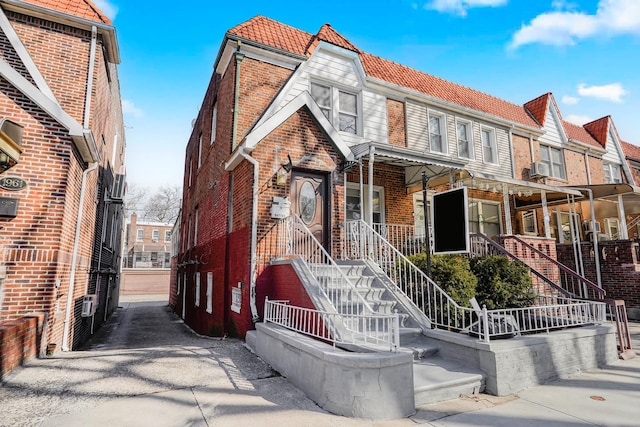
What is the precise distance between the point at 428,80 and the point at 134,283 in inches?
1236

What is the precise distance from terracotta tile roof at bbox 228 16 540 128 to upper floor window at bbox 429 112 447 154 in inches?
34.7

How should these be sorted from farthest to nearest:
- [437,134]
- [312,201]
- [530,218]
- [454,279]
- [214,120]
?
1. [530,218]
2. [437,134]
3. [214,120]
4. [312,201]
5. [454,279]

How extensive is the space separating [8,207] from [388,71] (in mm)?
12243

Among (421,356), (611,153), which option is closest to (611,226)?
(611,153)

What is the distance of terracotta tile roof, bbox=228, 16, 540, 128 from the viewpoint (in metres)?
10.5

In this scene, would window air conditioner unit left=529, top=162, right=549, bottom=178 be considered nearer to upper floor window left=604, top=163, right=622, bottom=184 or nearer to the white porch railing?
upper floor window left=604, top=163, right=622, bottom=184

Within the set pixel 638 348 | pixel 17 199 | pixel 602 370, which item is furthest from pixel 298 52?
pixel 638 348

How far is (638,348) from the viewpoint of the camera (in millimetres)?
7082

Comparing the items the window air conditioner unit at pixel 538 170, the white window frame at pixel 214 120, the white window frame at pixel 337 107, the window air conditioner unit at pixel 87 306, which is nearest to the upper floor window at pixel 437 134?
the white window frame at pixel 337 107

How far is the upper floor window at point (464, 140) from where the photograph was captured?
539 inches

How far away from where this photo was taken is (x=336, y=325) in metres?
4.96

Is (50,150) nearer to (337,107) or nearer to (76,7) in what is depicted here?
(76,7)

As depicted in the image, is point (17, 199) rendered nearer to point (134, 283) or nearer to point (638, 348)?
point (638, 348)

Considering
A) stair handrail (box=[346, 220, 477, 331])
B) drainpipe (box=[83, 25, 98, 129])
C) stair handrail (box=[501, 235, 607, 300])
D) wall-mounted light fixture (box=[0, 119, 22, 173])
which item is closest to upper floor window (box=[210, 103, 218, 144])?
drainpipe (box=[83, 25, 98, 129])
